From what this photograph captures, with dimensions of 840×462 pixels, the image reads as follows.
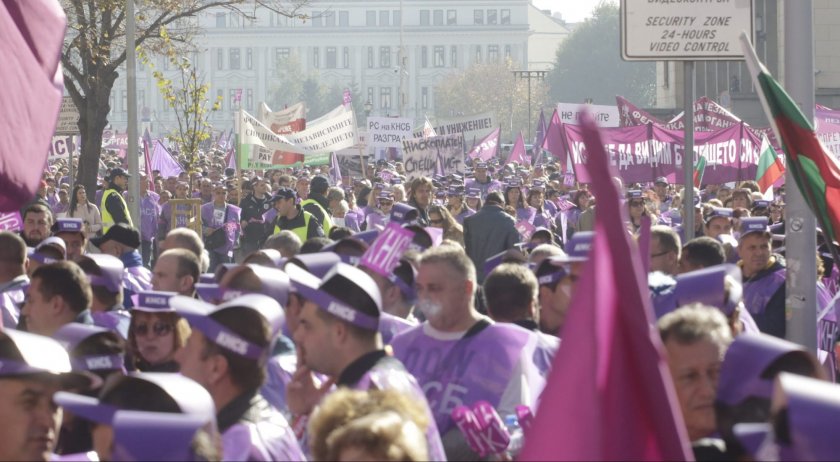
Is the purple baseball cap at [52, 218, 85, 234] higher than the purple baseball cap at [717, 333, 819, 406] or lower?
higher

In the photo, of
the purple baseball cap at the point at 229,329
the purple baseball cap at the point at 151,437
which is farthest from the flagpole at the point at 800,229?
the purple baseball cap at the point at 151,437

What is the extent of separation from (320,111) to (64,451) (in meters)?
117

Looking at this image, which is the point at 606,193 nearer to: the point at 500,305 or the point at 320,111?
the point at 500,305

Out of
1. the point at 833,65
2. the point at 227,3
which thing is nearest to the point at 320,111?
the point at 833,65

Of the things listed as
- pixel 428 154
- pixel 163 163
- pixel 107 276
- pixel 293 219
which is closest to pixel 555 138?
pixel 428 154

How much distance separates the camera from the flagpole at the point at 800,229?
6719 mm

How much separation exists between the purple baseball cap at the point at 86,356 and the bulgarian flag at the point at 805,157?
3215 mm

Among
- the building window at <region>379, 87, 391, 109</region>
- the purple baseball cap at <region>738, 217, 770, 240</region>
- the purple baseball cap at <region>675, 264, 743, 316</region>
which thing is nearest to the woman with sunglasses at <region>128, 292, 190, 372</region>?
the purple baseball cap at <region>675, 264, 743, 316</region>

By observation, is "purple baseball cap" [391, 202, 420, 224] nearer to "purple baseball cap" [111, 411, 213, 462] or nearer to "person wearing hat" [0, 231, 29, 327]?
"person wearing hat" [0, 231, 29, 327]

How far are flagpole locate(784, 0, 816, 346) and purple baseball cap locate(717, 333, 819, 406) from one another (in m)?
3.50

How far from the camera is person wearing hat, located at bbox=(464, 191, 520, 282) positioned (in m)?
13.4

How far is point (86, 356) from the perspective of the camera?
5.12 m

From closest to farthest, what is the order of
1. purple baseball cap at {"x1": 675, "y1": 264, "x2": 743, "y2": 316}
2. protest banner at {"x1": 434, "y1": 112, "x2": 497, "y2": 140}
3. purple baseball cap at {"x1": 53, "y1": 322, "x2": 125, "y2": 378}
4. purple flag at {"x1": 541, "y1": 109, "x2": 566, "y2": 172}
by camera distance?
purple baseball cap at {"x1": 53, "y1": 322, "x2": 125, "y2": 378}
purple baseball cap at {"x1": 675, "y1": 264, "x2": 743, "y2": 316}
purple flag at {"x1": 541, "y1": 109, "x2": 566, "y2": 172}
protest banner at {"x1": 434, "y1": 112, "x2": 497, "y2": 140}

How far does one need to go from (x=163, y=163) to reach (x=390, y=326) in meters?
25.0
